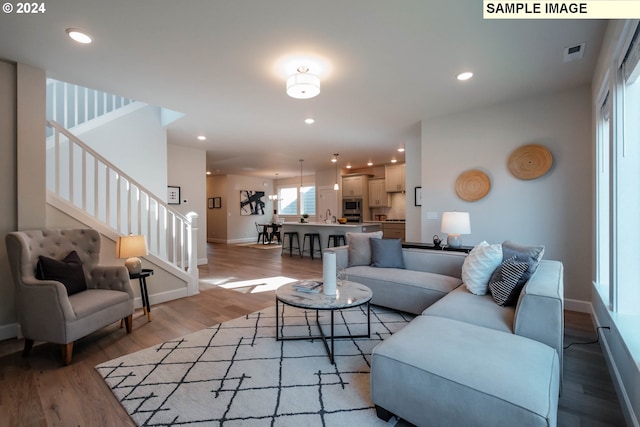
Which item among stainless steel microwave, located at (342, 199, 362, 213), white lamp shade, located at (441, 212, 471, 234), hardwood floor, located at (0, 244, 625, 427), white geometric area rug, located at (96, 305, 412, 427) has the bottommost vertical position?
hardwood floor, located at (0, 244, 625, 427)

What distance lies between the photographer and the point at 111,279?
9.19 ft

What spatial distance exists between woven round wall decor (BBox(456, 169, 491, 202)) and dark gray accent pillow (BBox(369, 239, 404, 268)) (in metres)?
1.34

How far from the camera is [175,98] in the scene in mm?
3688

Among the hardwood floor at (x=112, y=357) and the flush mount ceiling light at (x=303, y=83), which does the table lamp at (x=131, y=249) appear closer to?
the hardwood floor at (x=112, y=357)

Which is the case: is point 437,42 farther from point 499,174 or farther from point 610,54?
point 499,174

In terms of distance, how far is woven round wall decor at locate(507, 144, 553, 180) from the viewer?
357 cm

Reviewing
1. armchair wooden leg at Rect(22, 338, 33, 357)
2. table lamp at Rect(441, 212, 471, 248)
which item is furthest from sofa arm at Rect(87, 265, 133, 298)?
table lamp at Rect(441, 212, 471, 248)

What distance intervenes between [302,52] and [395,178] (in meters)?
6.43

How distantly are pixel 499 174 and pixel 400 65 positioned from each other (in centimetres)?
219

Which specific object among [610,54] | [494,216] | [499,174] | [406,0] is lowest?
[494,216]

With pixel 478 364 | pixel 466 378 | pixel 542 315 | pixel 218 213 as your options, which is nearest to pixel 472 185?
pixel 542 315

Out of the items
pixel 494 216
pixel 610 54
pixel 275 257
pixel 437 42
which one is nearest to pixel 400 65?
pixel 437 42

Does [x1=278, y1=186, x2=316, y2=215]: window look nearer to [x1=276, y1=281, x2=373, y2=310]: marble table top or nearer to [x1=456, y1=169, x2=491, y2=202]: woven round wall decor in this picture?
[x1=456, y1=169, x2=491, y2=202]: woven round wall decor

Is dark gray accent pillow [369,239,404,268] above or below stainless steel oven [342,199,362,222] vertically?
below
